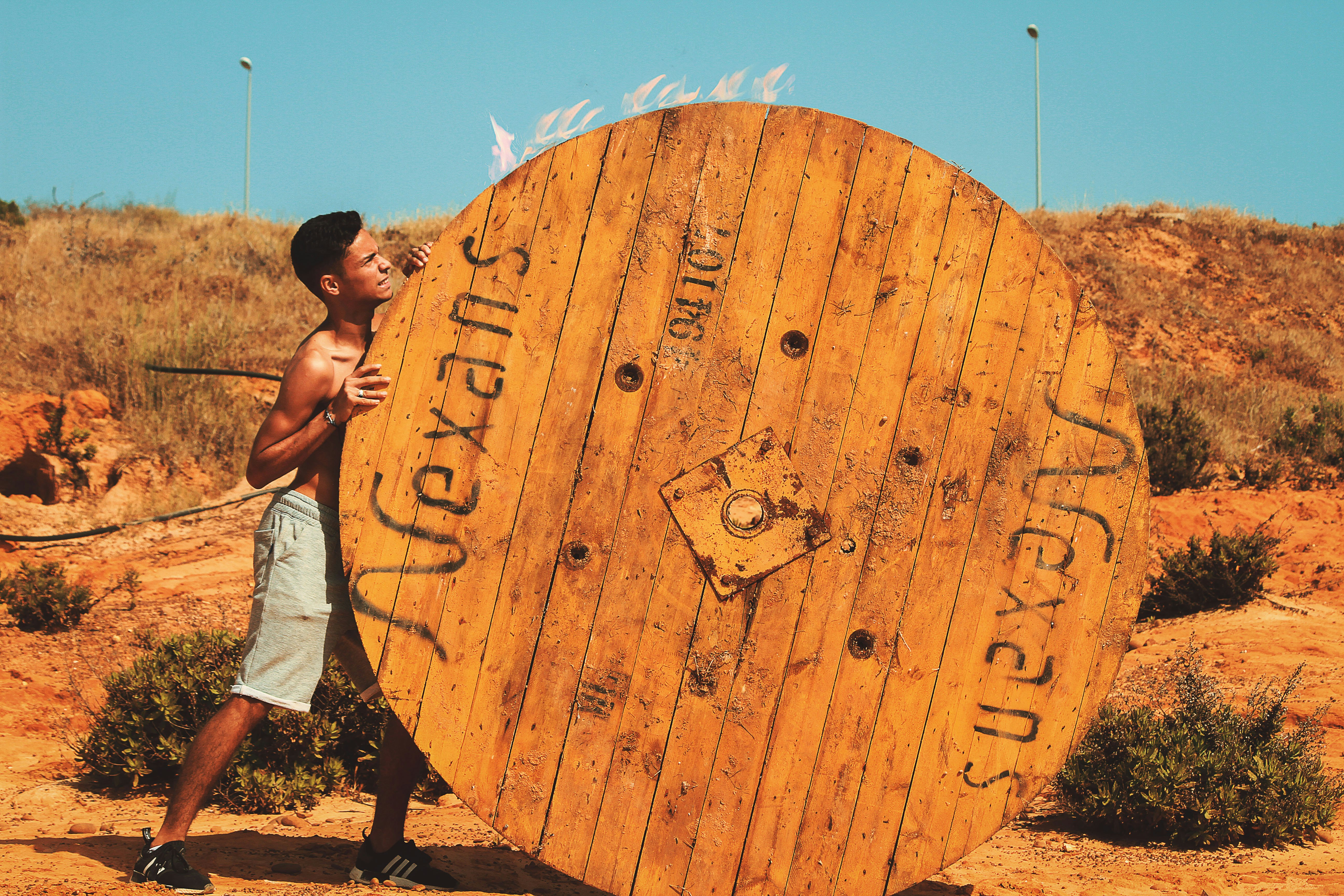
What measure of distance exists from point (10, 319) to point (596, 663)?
987 centimetres

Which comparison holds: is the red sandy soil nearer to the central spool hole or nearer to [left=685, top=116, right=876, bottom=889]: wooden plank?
[left=685, top=116, right=876, bottom=889]: wooden plank

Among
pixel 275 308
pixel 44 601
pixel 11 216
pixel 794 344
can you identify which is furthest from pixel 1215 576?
pixel 11 216

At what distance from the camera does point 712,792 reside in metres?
2.37

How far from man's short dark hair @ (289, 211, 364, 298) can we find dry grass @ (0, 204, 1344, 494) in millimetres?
6396

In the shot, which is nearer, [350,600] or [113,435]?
[350,600]

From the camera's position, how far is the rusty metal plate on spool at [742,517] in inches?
96.0

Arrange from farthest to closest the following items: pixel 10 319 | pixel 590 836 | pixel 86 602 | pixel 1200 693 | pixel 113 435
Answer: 1. pixel 10 319
2. pixel 113 435
3. pixel 86 602
4. pixel 1200 693
5. pixel 590 836

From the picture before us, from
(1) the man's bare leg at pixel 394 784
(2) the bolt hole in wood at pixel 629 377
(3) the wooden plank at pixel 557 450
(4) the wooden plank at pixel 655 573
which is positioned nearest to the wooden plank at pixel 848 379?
(4) the wooden plank at pixel 655 573

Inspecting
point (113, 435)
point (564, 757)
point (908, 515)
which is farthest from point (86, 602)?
point (908, 515)

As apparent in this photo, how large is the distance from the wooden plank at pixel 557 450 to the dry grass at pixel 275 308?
22.6 feet

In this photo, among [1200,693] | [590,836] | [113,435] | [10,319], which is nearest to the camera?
[590,836]

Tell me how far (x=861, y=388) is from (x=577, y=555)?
33.1 inches

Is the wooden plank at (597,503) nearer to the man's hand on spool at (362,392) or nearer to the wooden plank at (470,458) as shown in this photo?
the wooden plank at (470,458)

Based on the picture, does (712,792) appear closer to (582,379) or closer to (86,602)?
(582,379)
